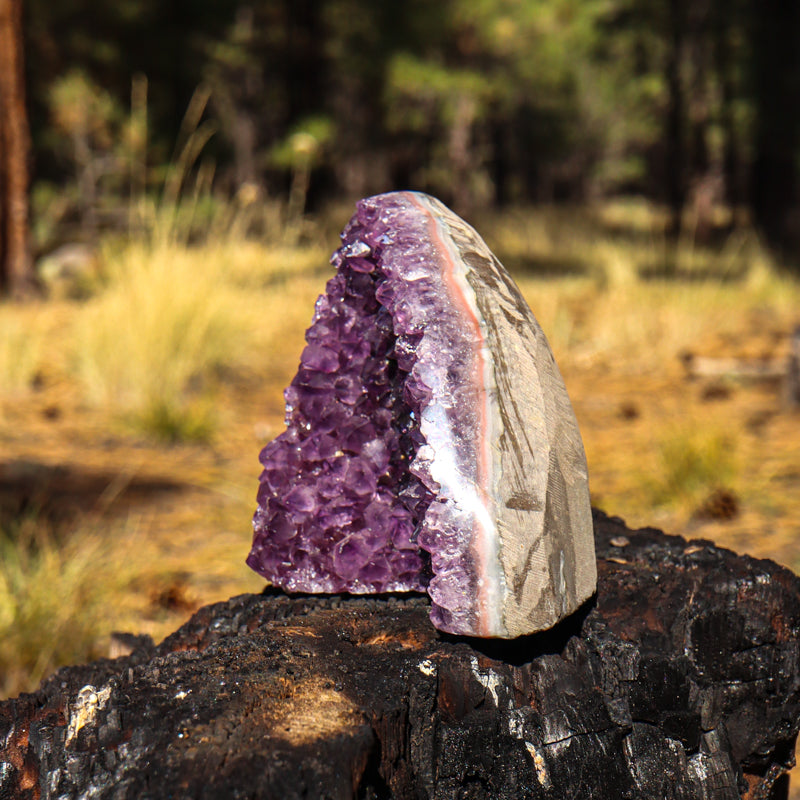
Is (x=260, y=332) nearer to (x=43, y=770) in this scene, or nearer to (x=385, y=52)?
(x=43, y=770)

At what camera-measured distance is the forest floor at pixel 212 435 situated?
2527 millimetres

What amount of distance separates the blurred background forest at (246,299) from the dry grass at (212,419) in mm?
15

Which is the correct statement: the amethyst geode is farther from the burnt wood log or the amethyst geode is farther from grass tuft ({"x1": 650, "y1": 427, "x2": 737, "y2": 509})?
grass tuft ({"x1": 650, "y1": 427, "x2": 737, "y2": 509})

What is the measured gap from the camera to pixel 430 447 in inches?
48.8

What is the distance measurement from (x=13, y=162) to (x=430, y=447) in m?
6.02

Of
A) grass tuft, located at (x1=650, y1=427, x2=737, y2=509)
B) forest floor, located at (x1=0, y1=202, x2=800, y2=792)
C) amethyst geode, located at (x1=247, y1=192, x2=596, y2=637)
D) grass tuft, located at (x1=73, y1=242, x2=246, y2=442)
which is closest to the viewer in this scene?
amethyst geode, located at (x1=247, y1=192, x2=596, y2=637)

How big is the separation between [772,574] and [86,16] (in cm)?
1415

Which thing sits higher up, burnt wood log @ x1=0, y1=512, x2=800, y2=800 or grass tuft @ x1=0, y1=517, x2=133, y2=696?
burnt wood log @ x1=0, y1=512, x2=800, y2=800

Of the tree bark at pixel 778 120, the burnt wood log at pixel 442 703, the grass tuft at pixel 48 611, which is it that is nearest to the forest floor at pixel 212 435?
the grass tuft at pixel 48 611

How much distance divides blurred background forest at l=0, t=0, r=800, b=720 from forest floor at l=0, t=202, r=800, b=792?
0.02 meters

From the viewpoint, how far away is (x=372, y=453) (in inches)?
60.7

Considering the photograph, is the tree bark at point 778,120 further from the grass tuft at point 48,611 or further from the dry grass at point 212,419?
the grass tuft at point 48,611

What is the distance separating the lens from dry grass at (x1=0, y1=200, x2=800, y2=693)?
8.38ft

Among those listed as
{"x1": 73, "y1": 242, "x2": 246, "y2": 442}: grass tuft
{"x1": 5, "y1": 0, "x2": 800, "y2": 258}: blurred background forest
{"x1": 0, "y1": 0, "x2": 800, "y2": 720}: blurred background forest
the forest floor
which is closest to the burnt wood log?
the forest floor
